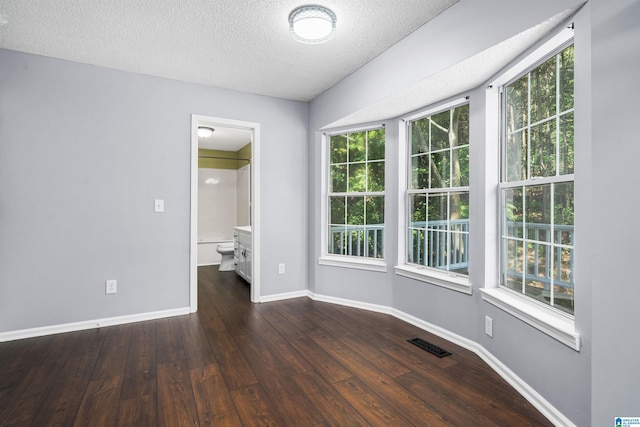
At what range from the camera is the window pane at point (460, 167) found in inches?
107

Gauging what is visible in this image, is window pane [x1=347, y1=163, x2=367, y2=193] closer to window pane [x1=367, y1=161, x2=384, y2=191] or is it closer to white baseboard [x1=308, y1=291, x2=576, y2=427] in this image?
window pane [x1=367, y1=161, x2=384, y2=191]

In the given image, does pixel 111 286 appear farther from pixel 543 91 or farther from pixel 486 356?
pixel 543 91

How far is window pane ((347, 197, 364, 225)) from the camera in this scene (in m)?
3.77

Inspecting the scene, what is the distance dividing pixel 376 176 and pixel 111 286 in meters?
2.98

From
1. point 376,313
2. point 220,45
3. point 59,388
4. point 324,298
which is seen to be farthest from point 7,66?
point 376,313

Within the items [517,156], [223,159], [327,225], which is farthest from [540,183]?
[223,159]

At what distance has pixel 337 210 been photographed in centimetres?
397

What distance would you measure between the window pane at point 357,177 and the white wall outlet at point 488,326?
1.88 metres

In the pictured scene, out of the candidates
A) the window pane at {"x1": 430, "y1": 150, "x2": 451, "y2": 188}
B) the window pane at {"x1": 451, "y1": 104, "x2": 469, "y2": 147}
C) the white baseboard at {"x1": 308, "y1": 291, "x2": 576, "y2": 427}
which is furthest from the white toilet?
the window pane at {"x1": 451, "y1": 104, "x2": 469, "y2": 147}

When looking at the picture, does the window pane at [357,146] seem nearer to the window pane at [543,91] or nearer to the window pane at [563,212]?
the window pane at [543,91]

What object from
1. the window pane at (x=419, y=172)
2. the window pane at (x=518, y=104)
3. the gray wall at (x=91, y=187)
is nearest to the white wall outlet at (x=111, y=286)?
the gray wall at (x=91, y=187)

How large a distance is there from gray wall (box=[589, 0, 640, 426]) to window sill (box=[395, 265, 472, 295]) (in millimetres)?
1148

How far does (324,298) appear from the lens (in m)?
3.91

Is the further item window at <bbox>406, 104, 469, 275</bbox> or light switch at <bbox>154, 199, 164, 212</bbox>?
light switch at <bbox>154, 199, 164, 212</bbox>
